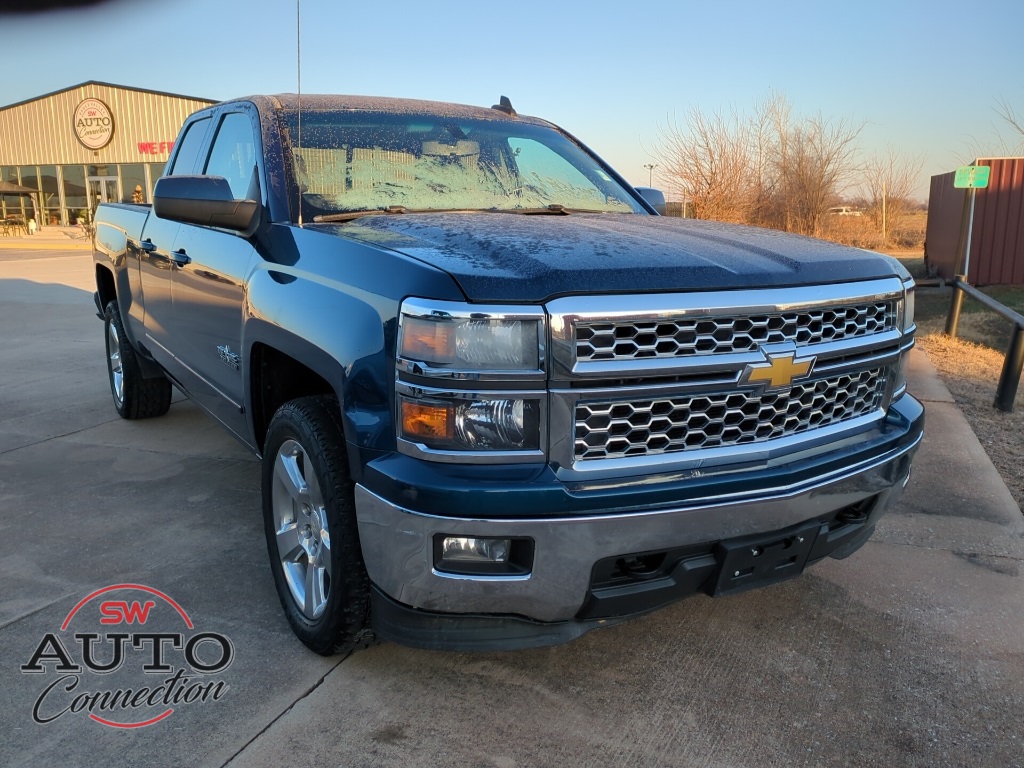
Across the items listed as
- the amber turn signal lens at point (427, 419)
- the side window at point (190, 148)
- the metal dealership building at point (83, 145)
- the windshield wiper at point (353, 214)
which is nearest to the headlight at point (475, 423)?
the amber turn signal lens at point (427, 419)

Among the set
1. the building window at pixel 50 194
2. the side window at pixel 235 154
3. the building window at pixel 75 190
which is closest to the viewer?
the side window at pixel 235 154

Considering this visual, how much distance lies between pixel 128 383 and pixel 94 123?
34440 millimetres

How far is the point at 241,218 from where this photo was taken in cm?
288

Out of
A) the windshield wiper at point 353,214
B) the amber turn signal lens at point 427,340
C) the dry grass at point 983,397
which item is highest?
the windshield wiper at point 353,214

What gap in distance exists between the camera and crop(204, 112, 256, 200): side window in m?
3.46

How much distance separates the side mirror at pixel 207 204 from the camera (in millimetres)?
2879

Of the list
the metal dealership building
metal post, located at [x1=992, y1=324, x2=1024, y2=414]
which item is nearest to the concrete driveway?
metal post, located at [x1=992, y1=324, x2=1024, y2=414]

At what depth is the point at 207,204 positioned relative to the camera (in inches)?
115

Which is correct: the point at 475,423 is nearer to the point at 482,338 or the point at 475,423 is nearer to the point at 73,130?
the point at 482,338

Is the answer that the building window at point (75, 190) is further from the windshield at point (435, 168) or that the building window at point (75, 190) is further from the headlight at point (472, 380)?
the headlight at point (472, 380)

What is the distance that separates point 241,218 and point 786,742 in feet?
7.70

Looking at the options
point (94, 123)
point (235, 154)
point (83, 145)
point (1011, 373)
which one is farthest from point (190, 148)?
point (83, 145)

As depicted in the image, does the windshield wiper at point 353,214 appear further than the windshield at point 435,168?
No

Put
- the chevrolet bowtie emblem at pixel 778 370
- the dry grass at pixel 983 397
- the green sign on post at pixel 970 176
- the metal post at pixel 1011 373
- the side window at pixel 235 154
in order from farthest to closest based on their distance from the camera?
the green sign on post at pixel 970 176
the metal post at pixel 1011 373
the dry grass at pixel 983 397
the side window at pixel 235 154
the chevrolet bowtie emblem at pixel 778 370
